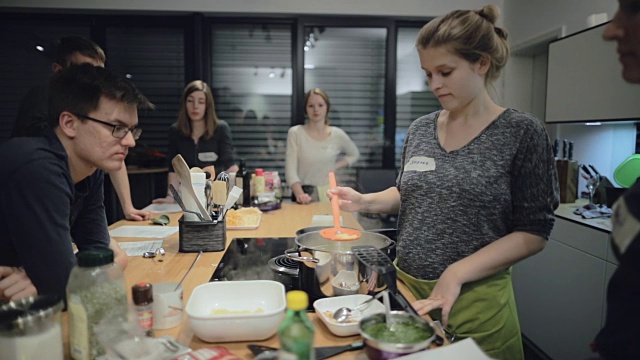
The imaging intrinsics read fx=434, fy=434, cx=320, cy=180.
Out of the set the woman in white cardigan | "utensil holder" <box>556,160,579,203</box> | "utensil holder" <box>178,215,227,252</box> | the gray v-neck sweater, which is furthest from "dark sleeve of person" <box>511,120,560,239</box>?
the woman in white cardigan

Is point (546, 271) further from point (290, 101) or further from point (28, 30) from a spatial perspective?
point (28, 30)

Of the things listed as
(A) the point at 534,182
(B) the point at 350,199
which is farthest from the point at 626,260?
(B) the point at 350,199

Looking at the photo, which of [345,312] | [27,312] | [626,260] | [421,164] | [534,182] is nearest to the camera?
[626,260]

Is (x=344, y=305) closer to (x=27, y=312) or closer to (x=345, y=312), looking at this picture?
(x=345, y=312)

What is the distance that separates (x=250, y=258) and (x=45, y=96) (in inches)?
38.3

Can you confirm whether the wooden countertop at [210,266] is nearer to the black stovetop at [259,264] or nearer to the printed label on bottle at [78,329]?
the black stovetop at [259,264]

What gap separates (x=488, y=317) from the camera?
4.01ft

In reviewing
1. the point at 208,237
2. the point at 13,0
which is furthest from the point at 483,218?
the point at 13,0

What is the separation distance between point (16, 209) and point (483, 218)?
1168mm

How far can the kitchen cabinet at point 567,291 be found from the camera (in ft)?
7.14

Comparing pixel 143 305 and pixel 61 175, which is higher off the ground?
pixel 61 175

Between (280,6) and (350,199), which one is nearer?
(350,199)

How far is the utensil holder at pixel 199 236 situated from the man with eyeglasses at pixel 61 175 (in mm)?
264

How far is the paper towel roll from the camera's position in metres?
1.66
